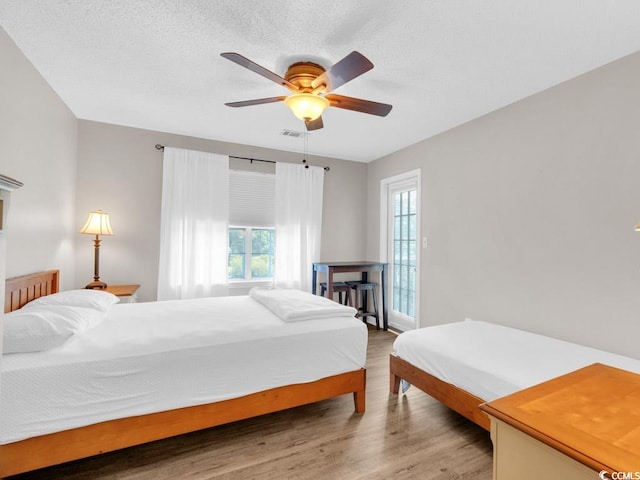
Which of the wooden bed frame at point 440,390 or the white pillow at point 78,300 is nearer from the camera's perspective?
the wooden bed frame at point 440,390

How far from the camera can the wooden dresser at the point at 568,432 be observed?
68 centimetres

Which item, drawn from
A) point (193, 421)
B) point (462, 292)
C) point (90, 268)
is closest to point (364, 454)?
point (193, 421)

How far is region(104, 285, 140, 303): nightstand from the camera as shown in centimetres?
303

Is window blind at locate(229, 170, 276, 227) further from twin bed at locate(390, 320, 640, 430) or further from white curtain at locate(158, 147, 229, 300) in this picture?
twin bed at locate(390, 320, 640, 430)

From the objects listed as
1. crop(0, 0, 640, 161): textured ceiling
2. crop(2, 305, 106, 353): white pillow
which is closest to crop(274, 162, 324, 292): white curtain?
crop(0, 0, 640, 161): textured ceiling

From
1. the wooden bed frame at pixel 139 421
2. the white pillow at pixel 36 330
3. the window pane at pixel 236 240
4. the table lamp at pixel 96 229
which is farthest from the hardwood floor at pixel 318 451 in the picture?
the window pane at pixel 236 240

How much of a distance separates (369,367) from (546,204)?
7.11ft

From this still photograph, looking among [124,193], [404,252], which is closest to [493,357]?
[404,252]

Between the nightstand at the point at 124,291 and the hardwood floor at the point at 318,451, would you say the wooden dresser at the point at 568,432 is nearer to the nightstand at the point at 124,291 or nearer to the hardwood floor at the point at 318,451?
the hardwood floor at the point at 318,451

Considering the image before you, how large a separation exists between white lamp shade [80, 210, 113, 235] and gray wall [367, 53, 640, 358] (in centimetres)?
Result: 357

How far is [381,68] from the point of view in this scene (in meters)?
2.25

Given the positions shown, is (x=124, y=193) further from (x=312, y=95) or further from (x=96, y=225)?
(x=312, y=95)

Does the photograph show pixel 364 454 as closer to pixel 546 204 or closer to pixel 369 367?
pixel 369 367

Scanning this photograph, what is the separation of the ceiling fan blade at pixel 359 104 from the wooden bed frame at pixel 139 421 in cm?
188
